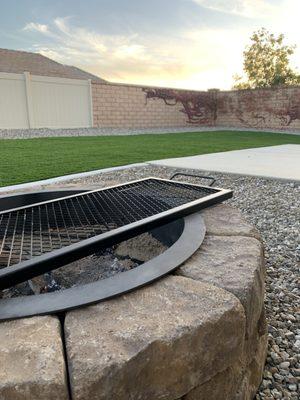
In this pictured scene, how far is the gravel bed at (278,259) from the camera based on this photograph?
1.48 meters

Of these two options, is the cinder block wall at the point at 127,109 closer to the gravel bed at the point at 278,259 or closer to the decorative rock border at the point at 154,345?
the gravel bed at the point at 278,259

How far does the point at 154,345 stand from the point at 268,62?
28842 mm

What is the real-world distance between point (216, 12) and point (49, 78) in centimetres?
723

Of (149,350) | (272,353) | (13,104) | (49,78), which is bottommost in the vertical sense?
(272,353)

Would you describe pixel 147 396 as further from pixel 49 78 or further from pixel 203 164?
pixel 49 78

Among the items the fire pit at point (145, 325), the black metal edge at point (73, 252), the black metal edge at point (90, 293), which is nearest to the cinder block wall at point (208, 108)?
the black metal edge at point (73, 252)

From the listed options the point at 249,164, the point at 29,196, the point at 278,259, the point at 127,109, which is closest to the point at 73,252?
the point at 29,196

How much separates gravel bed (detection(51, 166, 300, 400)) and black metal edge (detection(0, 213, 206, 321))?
68 cm

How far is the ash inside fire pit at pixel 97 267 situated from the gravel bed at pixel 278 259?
2.22 ft

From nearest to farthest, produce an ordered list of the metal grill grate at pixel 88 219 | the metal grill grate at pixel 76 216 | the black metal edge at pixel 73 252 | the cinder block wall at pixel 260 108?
the black metal edge at pixel 73 252 → the metal grill grate at pixel 88 219 → the metal grill grate at pixel 76 216 → the cinder block wall at pixel 260 108

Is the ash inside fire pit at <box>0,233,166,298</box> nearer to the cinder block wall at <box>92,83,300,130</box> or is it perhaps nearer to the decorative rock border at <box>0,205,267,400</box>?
the decorative rock border at <box>0,205,267,400</box>

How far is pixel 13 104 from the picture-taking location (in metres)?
12.2

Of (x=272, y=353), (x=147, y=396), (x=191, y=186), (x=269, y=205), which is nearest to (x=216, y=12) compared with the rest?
(x=269, y=205)

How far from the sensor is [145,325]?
982 mm
